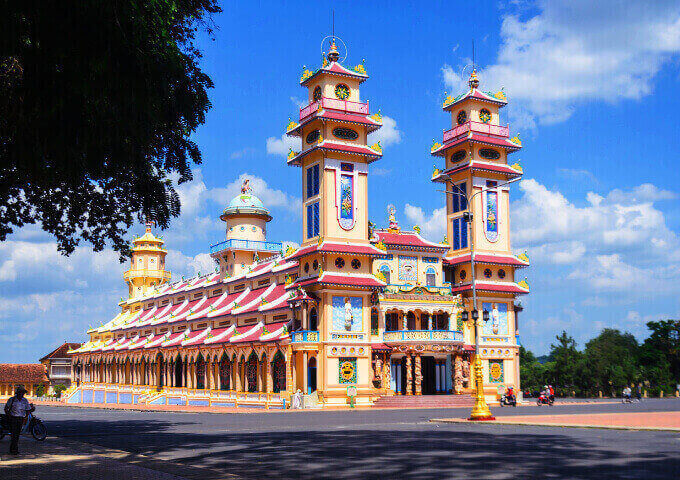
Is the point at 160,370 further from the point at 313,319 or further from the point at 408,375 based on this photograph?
the point at 408,375

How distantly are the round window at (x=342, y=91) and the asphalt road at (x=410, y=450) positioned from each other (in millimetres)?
31391

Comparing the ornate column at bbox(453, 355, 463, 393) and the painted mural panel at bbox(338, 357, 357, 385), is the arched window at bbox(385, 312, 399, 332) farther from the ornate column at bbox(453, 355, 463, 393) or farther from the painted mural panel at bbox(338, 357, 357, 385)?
the painted mural panel at bbox(338, 357, 357, 385)

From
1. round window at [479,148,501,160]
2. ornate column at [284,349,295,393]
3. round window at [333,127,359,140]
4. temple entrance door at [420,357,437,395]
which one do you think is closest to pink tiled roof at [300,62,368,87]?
round window at [333,127,359,140]

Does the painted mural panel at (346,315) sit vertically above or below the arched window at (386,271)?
below

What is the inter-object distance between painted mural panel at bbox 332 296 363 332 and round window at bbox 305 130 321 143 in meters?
11.6

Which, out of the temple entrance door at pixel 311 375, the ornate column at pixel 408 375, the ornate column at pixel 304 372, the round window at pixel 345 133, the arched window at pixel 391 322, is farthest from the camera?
the arched window at pixel 391 322

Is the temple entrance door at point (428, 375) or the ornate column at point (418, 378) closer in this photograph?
the ornate column at point (418, 378)

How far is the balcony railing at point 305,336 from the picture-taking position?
5009 cm

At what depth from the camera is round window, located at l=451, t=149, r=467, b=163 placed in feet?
204

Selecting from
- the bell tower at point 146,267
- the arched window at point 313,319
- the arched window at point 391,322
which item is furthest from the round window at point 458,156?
the bell tower at point 146,267

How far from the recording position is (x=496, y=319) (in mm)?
59406

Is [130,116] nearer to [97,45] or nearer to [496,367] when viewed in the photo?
[97,45]

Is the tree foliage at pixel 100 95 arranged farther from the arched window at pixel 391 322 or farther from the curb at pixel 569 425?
the arched window at pixel 391 322

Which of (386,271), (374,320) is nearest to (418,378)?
(374,320)
